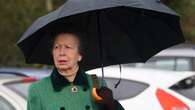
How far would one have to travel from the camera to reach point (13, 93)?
23.3 ft

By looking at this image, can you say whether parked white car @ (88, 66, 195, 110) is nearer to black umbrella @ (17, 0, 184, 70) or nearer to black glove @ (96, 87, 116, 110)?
black umbrella @ (17, 0, 184, 70)

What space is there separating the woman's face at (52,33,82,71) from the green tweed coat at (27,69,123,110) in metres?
0.08

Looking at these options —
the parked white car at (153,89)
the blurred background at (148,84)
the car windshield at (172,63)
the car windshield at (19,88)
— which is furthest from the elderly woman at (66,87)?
the car windshield at (172,63)

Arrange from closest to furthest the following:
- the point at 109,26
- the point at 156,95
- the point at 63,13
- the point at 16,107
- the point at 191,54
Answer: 1. the point at 63,13
2. the point at 109,26
3. the point at 16,107
4. the point at 156,95
5. the point at 191,54

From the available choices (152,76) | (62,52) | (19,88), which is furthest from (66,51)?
(152,76)

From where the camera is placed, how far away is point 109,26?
5.06 meters

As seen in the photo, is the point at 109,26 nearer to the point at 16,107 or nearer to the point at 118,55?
the point at 118,55

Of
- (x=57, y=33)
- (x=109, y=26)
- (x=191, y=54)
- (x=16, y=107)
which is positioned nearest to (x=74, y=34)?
(x=57, y=33)

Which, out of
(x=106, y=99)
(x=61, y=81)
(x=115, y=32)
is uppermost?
(x=115, y=32)

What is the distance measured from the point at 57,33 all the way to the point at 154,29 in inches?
34.5

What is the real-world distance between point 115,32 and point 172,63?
6.88 metres

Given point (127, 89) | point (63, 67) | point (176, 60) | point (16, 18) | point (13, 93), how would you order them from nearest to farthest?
point (63, 67) → point (13, 93) → point (127, 89) → point (176, 60) → point (16, 18)

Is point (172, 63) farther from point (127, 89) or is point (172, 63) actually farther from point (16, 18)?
point (16, 18)

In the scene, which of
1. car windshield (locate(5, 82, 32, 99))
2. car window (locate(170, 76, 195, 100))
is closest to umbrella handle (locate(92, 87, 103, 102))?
car windshield (locate(5, 82, 32, 99))
